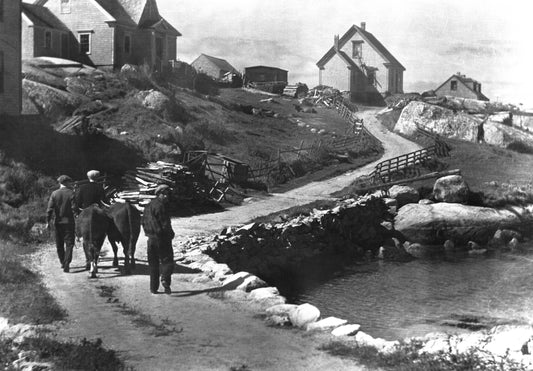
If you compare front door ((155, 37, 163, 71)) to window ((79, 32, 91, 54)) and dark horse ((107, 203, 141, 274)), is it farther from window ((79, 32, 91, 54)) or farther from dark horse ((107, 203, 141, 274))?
dark horse ((107, 203, 141, 274))

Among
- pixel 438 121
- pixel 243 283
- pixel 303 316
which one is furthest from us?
pixel 438 121

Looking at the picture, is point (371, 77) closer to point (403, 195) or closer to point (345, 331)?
point (403, 195)

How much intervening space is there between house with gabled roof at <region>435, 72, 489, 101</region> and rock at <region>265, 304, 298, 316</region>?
4277cm

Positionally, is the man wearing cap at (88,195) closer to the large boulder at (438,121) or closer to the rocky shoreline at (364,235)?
the rocky shoreline at (364,235)

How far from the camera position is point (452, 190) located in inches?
1148

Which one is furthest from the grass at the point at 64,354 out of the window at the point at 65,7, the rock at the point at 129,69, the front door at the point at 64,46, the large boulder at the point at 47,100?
the window at the point at 65,7

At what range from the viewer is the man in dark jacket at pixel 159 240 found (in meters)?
12.4

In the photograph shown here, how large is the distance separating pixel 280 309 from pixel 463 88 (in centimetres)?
4681

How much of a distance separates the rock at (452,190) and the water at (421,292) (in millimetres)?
4824

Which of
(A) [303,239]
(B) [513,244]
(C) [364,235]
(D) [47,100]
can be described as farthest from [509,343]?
(D) [47,100]

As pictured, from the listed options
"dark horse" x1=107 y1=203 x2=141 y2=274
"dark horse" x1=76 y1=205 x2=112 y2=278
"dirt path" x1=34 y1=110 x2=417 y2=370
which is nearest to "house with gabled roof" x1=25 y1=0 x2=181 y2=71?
"dark horse" x1=107 y1=203 x2=141 y2=274

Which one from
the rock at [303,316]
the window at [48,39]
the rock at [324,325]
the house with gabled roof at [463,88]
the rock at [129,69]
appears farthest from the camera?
the house with gabled roof at [463,88]

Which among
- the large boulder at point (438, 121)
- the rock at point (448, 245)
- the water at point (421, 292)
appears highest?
the large boulder at point (438, 121)

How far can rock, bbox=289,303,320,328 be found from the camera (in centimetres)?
1058
